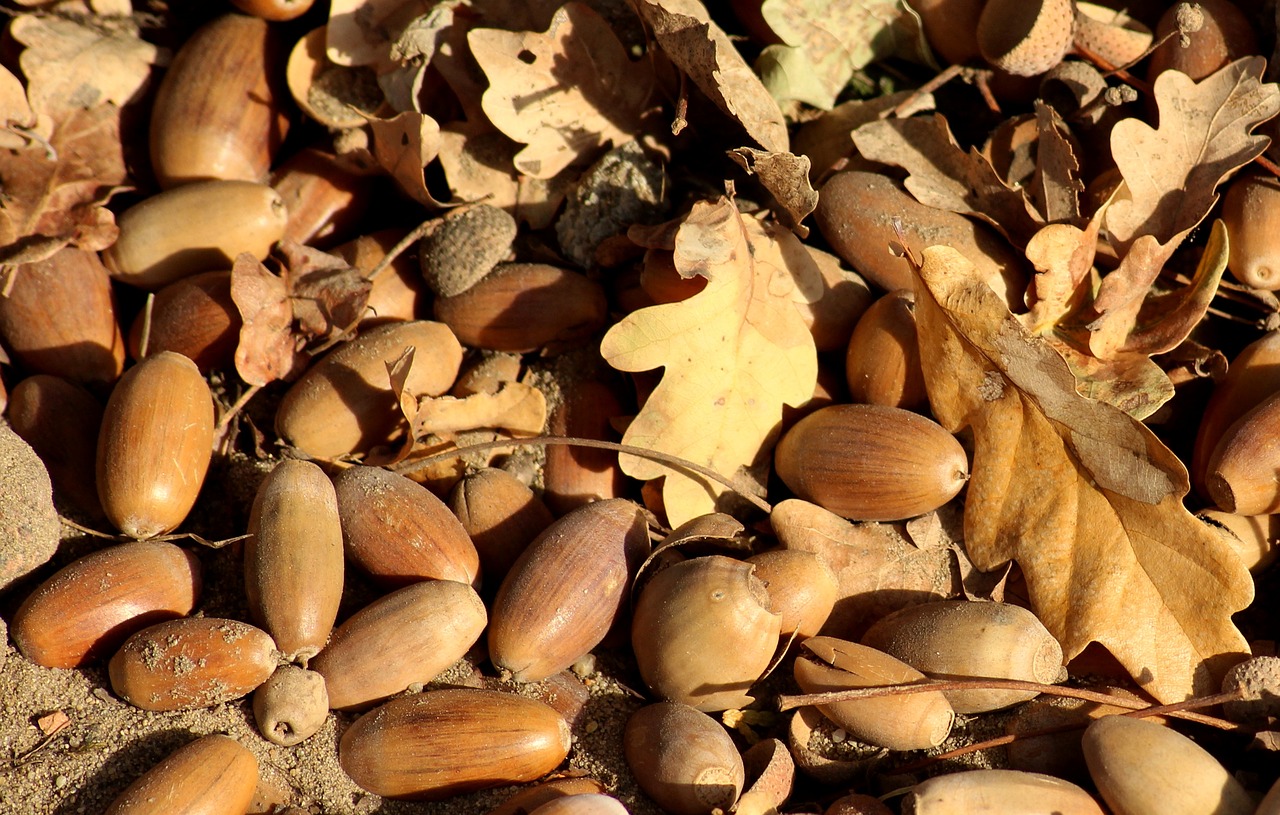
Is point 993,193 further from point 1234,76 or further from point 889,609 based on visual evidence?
point 889,609

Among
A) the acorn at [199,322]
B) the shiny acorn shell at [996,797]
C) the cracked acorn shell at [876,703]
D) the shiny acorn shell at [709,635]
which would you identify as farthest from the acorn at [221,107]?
the shiny acorn shell at [996,797]

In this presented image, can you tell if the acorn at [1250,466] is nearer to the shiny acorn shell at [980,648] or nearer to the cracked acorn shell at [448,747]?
the shiny acorn shell at [980,648]

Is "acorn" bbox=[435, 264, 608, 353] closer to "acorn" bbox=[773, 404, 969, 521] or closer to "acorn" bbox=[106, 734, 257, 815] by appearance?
"acorn" bbox=[773, 404, 969, 521]

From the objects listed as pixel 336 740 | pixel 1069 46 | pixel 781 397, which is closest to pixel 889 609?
pixel 781 397

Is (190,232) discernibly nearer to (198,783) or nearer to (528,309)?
(528,309)

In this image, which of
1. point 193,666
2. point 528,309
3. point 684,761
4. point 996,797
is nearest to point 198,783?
point 193,666
